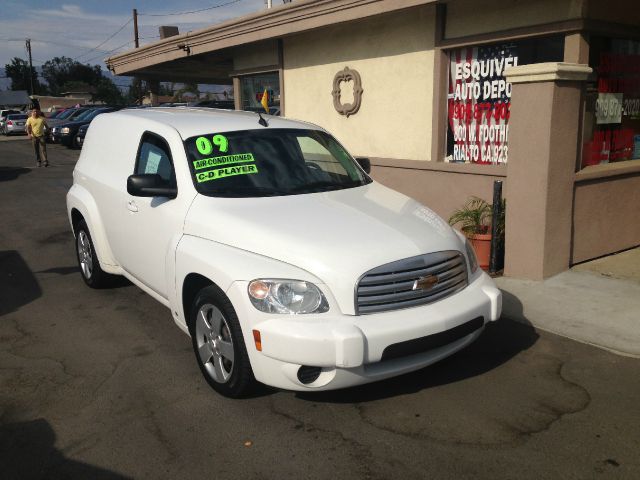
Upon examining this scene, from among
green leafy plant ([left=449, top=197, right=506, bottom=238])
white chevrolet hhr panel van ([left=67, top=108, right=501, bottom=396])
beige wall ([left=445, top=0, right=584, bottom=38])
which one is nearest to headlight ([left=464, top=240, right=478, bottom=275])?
white chevrolet hhr panel van ([left=67, top=108, right=501, bottom=396])

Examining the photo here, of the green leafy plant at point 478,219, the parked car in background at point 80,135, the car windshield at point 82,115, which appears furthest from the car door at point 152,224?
the car windshield at point 82,115

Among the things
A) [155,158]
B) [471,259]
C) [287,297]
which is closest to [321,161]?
[155,158]

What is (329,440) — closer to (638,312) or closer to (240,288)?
(240,288)

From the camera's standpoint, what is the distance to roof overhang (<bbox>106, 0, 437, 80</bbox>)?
28.9 feet

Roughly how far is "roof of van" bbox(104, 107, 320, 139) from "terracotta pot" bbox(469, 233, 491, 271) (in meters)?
2.42

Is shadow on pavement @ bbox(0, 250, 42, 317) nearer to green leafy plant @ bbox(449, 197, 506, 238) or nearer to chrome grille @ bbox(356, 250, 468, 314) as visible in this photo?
chrome grille @ bbox(356, 250, 468, 314)

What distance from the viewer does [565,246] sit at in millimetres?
6680

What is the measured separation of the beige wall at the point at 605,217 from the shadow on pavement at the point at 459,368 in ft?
6.63

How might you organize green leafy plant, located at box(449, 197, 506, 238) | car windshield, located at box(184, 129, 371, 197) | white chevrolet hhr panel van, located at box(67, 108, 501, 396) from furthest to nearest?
green leafy plant, located at box(449, 197, 506, 238) → car windshield, located at box(184, 129, 371, 197) → white chevrolet hhr panel van, located at box(67, 108, 501, 396)

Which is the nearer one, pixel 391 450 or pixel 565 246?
pixel 391 450

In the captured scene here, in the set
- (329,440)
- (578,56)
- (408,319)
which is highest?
(578,56)

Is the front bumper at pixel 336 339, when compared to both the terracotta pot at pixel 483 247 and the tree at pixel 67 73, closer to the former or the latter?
the terracotta pot at pixel 483 247

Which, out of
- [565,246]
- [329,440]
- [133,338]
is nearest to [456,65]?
[565,246]

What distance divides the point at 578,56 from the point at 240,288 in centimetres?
512
